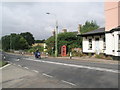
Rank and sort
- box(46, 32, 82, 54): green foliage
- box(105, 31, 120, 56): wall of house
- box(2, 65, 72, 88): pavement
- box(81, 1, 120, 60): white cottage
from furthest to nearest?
box(46, 32, 82, 54): green foliage → box(81, 1, 120, 60): white cottage → box(105, 31, 120, 56): wall of house → box(2, 65, 72, 88): pavement

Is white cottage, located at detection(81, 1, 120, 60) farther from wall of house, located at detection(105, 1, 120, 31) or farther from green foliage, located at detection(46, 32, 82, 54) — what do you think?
green foliage, located at detection(46, 32, 82, 54)

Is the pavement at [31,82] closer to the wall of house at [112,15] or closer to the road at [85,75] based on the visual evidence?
the road at [85,75]

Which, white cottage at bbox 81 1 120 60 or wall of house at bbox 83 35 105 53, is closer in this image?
white cottage at bbox 81 1 120 60

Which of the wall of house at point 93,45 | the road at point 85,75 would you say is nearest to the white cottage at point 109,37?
the wall of house at point 93,45

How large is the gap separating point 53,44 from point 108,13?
17641 millimetres

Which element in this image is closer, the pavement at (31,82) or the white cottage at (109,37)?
the pavement at (31,82)

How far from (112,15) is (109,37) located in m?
2.89

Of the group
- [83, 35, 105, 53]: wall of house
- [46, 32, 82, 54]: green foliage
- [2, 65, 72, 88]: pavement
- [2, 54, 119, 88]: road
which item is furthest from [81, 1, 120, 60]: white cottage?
[2, 65, 72, 88]: pavement

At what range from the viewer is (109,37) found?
26391 millimetres

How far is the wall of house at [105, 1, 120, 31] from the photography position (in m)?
25.3

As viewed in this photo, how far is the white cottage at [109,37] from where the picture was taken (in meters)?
23.8

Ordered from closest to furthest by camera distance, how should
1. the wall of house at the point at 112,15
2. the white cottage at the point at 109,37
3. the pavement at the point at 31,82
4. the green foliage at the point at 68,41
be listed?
the pavement at the point at 31,82 < the white cottage at the point at 109,37 < the wall of house at the point at 112,15 < the green foliage at the point at 68,41

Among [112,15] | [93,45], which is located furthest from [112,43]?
[93,45]

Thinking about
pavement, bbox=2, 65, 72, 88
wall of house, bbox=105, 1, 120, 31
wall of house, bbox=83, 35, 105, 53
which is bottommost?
pavement, bbox=2, 65, 72, 88
